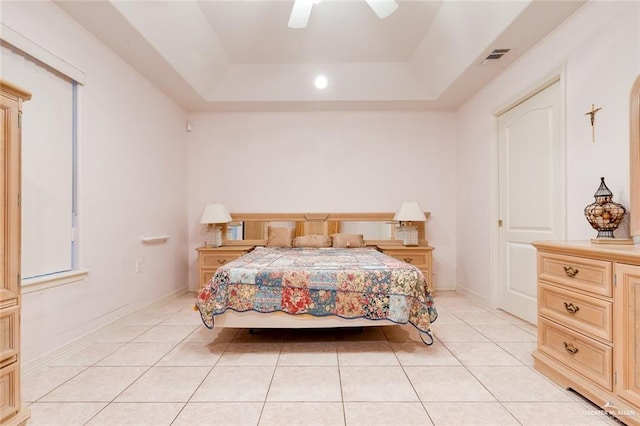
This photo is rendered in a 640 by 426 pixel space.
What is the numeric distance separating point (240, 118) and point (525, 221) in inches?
148

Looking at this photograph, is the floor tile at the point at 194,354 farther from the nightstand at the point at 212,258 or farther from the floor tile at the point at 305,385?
the nightstand at the point at 212,258

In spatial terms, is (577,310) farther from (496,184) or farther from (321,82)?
(321,82)

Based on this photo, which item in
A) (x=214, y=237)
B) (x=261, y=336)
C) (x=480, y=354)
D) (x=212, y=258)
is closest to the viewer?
(x=480, y=354)

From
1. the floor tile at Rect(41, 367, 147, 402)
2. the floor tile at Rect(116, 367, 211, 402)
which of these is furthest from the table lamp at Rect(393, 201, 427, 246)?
the floor tile at Rect(41, 367, 147, 402)

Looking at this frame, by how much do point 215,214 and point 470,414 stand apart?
3453mm

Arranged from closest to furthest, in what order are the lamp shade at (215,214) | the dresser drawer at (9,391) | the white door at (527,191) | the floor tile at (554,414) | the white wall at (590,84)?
the dresser drawer at (9,391)
the floor tile at (554,414)
the white wall at (590,84)
the white door at (527,191)
the lamp shade at (215,214)

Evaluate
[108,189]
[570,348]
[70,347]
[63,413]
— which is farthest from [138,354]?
[570,348]

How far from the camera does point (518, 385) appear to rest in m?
1.91

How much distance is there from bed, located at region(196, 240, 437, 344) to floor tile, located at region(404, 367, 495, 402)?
0.34 meters

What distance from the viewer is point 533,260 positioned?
3.00m

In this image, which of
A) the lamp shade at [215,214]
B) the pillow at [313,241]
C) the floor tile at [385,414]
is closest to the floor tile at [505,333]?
the floor tile at [385,414]

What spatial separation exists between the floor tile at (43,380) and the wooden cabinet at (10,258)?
457 millimetres

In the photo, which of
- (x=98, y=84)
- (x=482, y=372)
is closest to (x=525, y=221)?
(x=482, y=372)

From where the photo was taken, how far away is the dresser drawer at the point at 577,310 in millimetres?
1597
